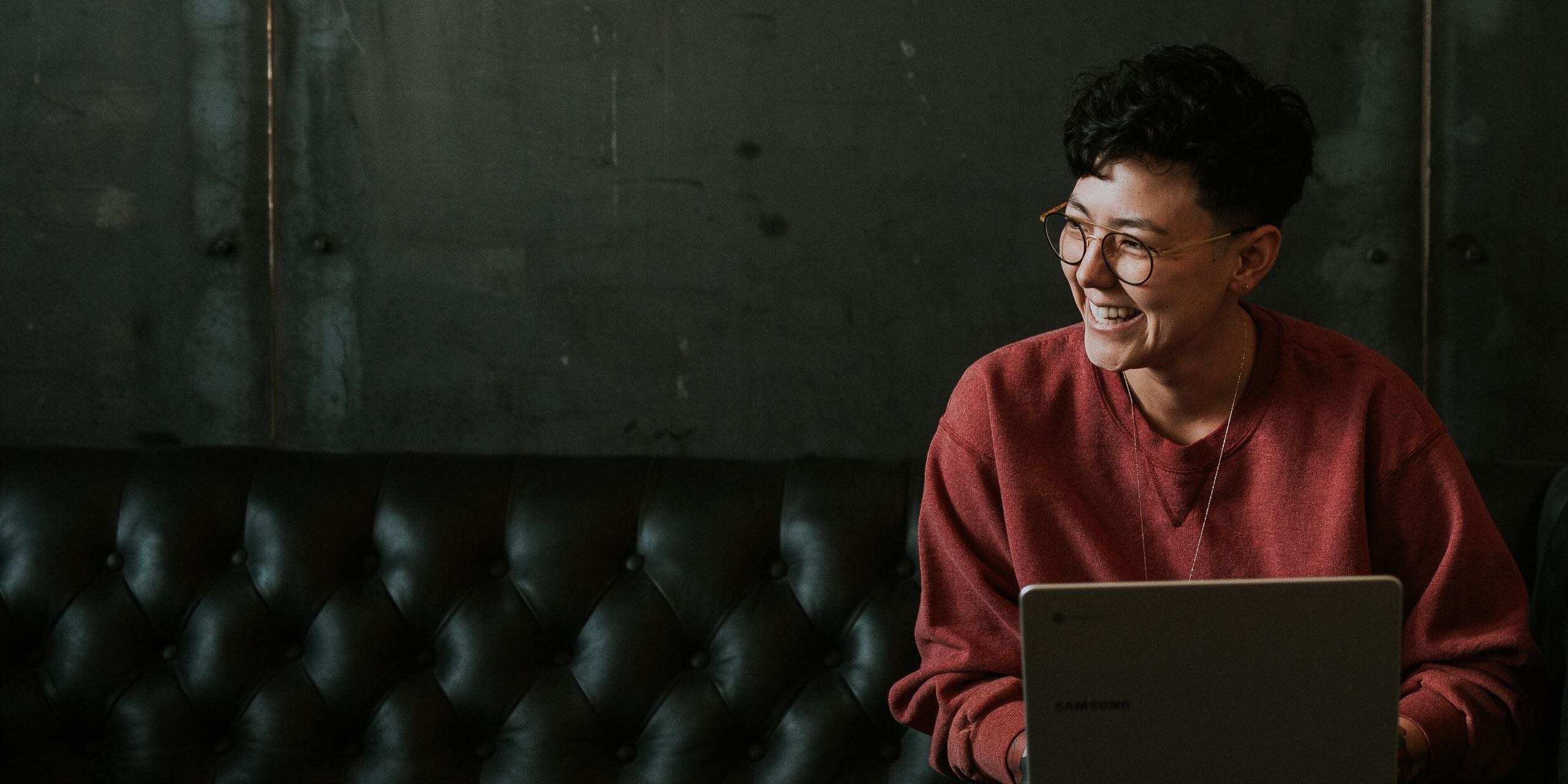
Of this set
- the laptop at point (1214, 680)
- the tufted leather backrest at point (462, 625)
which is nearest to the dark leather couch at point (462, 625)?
the tufted leather backrest at point (462, 625)

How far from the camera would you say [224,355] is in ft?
6.40

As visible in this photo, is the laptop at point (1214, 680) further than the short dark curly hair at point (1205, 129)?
No

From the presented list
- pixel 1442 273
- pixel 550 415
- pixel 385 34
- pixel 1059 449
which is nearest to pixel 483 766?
pixel 550 415

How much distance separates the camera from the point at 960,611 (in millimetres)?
1300

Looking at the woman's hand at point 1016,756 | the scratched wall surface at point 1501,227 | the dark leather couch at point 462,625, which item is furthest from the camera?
the scratched wall surface at point 1501,227

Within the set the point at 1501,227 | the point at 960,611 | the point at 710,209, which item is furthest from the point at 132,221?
the point at 1501,227

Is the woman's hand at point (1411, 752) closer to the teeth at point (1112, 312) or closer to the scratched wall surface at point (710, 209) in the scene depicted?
the teeth at point (1112, 312)

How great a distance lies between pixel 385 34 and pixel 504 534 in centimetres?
81

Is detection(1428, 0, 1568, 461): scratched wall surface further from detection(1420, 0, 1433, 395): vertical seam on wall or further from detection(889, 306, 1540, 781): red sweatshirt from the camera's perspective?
detection(889, 306, 1540, 781): red sweatshirt

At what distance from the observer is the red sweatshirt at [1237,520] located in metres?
1.21

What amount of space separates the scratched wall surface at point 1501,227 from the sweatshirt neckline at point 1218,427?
0.66 m

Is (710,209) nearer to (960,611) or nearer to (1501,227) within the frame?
(960,611)

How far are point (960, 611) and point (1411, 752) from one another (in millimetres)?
421

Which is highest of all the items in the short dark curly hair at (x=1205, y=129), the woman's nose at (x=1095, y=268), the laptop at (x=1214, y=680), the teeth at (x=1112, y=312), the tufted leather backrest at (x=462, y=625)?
the short dark curly hair at (x=1205, y=129)
